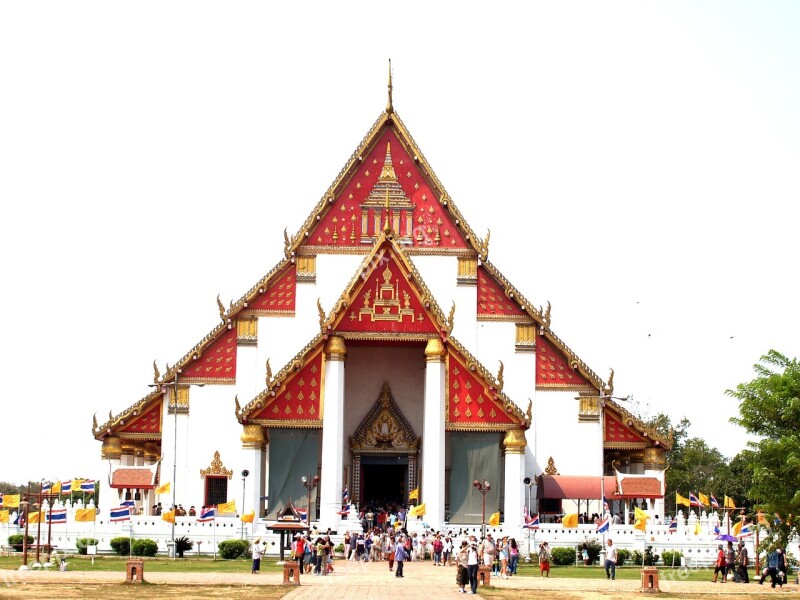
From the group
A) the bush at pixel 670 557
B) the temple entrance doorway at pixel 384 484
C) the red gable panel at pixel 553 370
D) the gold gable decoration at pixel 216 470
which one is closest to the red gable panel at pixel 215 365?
the gold gable decoration at pixel 216 470

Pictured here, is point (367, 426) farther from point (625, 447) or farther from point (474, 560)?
point (474, 560)

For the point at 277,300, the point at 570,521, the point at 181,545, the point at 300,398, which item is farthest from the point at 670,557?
the point at 277,300

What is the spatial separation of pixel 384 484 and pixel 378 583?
18875mm

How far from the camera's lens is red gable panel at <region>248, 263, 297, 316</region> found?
55.4 m

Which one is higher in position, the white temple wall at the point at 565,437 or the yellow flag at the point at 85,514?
the white temple wall at the point at 565,437

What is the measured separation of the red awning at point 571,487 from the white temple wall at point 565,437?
0.42m

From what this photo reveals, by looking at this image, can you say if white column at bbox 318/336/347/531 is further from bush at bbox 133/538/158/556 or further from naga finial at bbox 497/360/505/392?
bush at bbox 133/538/158/556

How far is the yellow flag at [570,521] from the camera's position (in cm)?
4650

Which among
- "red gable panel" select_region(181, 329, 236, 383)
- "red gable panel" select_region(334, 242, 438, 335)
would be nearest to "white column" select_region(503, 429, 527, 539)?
"red gable panel" select_region(334, 242, 438, 335)

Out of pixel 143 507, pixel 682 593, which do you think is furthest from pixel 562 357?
pixel 682 593

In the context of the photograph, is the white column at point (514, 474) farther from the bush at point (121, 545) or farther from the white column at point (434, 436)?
the bush at point (121, 545)

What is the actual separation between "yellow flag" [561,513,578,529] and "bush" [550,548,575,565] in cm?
80

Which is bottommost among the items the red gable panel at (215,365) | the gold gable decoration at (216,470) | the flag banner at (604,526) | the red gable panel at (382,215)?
the flag banner at (604,526)

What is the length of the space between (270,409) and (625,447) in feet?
46.9
